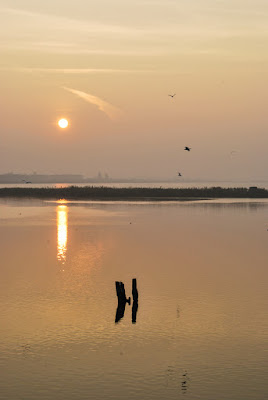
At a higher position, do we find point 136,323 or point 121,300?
point 121,300

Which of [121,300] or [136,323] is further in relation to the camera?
[121,300]

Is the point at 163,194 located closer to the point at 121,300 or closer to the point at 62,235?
the point at 62,235

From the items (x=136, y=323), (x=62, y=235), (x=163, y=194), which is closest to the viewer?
(x=136, y=323)

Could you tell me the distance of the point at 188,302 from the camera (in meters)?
38.6

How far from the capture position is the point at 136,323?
3328 centimetres

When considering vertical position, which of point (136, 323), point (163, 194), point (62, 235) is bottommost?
point (136, 323)

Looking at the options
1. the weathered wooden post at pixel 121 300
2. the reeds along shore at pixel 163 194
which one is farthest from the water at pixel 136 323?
the reeds along shore at pixel 163 194

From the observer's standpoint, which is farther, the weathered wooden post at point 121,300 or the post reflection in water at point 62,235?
the post reflection in water at point 62,235

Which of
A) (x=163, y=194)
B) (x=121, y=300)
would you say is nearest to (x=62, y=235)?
(x=121, y=300)

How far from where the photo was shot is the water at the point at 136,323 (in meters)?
24.5

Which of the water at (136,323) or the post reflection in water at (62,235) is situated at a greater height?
the post reflection in water at (62,235)

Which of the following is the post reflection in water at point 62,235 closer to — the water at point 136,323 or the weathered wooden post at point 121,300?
the water at point 136,323

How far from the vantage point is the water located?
2452 cm

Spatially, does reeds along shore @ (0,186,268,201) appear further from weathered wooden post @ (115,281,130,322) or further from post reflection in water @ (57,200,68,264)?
weathered wooden post @ (115,281,130,322)
